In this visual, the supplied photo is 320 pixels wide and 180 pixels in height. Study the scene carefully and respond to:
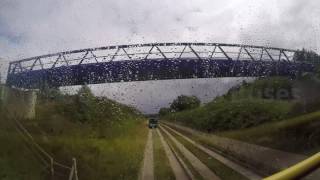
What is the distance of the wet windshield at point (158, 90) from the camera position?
3475 millimetres

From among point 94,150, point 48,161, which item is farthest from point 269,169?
point 48,161

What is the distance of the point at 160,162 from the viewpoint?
143 inches

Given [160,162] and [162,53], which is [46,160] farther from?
[162,53]

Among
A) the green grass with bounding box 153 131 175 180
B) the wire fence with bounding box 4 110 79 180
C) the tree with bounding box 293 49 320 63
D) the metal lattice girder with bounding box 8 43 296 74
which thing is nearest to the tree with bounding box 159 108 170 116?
the green grass with bounding box 153 131 175 180

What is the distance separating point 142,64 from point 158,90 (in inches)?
7.5

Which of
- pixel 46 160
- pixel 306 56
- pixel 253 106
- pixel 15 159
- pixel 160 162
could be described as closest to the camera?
pixel 15 159

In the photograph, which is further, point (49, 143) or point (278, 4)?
point (278, 4)

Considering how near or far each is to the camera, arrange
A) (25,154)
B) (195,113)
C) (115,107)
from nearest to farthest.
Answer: (25,154), (115,107), (195,113)

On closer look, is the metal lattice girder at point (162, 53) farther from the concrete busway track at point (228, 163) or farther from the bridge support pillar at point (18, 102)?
the concrete busway track at point (228, 163)

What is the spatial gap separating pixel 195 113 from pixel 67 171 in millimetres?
889

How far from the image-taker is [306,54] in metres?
4.08

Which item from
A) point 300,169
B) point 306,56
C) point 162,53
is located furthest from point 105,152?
point 306,56

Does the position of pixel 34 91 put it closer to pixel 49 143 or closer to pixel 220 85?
pixel 49 143

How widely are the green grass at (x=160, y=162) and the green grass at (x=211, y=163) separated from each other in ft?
0.47
